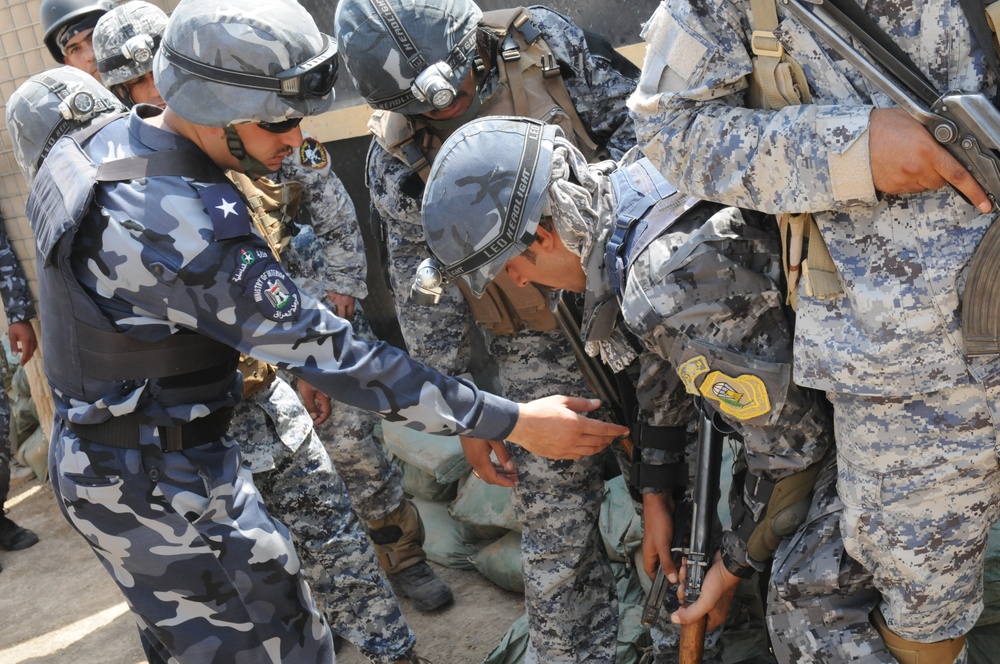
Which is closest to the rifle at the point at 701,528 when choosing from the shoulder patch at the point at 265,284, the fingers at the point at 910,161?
the fingers at the point at 910,161

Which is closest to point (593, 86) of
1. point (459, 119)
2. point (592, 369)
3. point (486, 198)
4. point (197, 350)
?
point (459, 119)

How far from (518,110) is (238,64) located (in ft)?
3.20

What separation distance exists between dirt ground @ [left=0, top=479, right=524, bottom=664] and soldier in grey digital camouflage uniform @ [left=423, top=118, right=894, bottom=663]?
1465mm

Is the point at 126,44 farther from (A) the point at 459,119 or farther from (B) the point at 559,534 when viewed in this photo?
(B) the point at 559,534

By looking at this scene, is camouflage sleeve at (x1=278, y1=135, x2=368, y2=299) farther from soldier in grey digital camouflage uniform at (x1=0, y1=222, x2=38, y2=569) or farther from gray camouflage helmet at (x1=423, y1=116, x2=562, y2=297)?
soldier in grey digital camouflage uniform at (x1=0, y1=222, x2=38, y2=569)

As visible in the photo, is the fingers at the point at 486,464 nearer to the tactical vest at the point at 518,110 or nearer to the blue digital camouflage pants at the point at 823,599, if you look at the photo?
the tactical vest at the point at 518,110

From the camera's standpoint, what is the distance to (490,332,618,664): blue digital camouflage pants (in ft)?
9.62

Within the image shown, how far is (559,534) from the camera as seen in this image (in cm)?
293

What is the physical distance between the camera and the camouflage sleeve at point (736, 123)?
1659 mm

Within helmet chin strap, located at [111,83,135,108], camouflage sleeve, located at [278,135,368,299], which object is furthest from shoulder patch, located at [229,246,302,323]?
helmet chin strap, located at [111,83,135,108]

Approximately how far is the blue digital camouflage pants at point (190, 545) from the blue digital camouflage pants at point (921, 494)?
132 cm

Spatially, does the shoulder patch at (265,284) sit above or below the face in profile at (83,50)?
above

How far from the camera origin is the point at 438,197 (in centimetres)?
214

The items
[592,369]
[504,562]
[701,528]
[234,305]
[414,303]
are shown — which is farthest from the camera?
[504,562]
